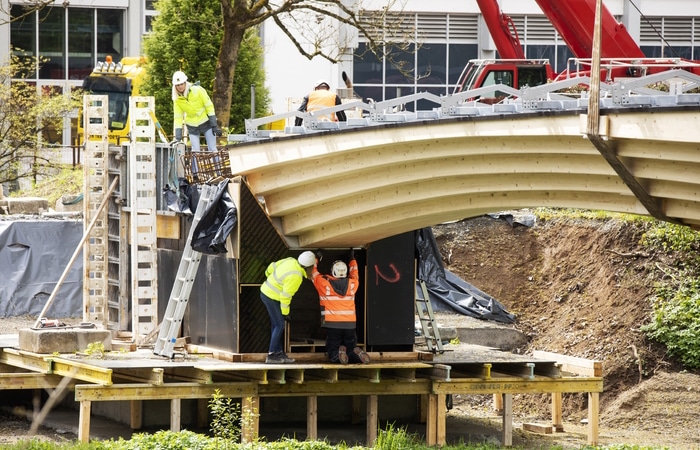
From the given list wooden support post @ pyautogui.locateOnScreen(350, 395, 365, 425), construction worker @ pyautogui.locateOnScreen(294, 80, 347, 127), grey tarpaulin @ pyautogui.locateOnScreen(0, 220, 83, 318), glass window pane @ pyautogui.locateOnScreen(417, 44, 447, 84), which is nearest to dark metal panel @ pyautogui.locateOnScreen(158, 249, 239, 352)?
construction worker @ pyautogui.locateOnScreen(294, 80, 347, 127)

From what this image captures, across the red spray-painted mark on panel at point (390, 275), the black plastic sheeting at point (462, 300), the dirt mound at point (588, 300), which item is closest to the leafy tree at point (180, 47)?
the dirt mound at point (588, 300)

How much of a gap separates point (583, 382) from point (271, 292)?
16.3 ft

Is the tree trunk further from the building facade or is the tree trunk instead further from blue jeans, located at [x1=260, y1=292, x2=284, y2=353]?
the building facade

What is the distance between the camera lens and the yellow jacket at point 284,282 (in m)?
21.0

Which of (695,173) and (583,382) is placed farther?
(583,382)

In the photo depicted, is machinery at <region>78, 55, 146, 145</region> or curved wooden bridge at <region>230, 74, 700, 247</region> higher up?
machinery at <region>78, 55, 146, 145</region>

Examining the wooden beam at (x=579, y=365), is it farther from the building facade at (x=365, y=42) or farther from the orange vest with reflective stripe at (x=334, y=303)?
the building facade at (x=365, y=42)

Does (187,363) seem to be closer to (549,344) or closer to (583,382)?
(583,382)

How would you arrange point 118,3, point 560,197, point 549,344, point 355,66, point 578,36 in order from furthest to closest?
point 118,3 < point 355,66 < point 578,36 < point 549,344 < point 560,197

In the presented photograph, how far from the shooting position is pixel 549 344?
91.5 ft

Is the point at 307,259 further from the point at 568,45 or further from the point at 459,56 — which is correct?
the point at 459,56

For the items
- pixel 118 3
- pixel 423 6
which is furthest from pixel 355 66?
pixel 118 3

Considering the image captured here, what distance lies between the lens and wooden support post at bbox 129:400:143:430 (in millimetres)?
22188

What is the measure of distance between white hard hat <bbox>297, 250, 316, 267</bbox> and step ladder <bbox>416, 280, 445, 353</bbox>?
2.64m
